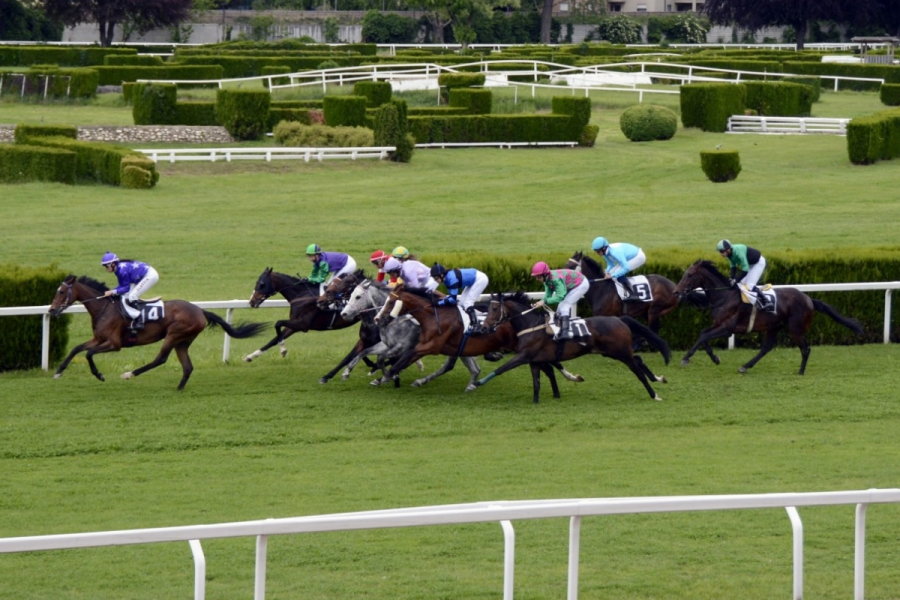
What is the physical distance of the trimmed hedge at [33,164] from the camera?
2605 cm

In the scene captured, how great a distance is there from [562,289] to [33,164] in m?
17.4

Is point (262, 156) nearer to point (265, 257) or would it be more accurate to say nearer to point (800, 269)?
point (265, 257)

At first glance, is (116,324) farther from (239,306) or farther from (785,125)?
(785,125)

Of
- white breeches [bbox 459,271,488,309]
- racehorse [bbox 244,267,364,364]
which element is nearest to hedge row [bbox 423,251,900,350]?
racehorse [bbox 244,267,364,364]

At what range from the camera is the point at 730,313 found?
41.8 feet

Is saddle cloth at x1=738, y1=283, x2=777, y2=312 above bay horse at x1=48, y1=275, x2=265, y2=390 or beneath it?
above

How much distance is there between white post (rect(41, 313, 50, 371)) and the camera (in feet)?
40.3

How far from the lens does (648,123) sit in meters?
33.2

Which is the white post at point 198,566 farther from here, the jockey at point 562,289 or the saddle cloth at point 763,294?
the saddle cloth at point 763,294

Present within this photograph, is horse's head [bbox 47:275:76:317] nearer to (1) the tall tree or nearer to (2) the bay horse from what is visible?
(2) the bay horse

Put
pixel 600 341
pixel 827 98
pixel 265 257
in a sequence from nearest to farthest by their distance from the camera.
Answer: pixel 600 341 → pixel 265 257 → pixel 827 98

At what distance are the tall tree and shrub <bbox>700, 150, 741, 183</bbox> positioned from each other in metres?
31.5

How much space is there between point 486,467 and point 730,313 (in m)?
4.33

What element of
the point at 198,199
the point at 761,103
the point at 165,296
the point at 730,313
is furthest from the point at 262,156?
the point at 730,313
